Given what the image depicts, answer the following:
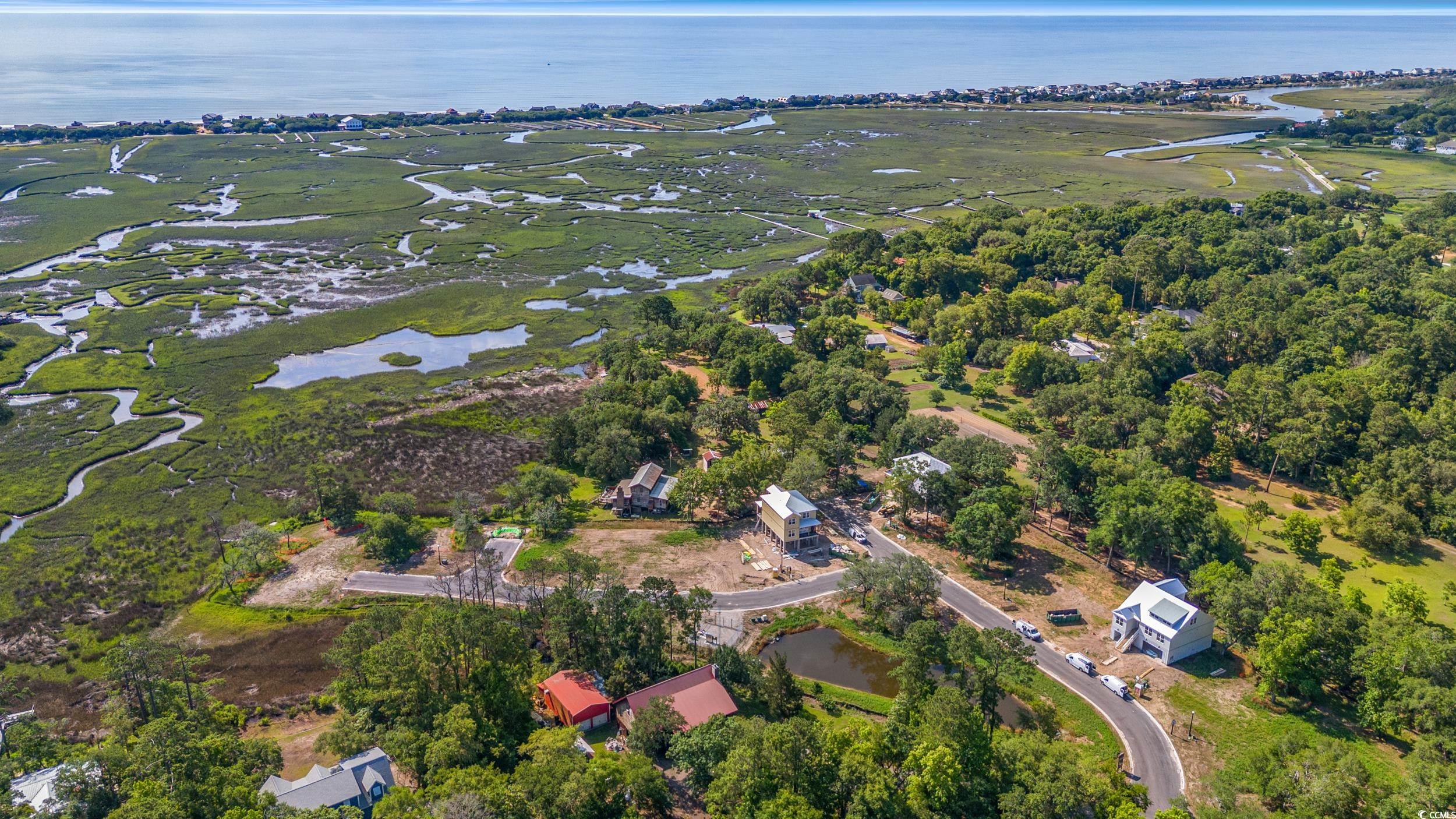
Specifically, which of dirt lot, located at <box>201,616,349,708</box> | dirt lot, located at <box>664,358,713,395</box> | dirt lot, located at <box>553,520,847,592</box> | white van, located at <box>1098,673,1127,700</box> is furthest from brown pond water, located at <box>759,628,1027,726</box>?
dirt lot, located at <box>664,358,713,395</box>

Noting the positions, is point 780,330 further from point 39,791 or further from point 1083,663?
point 39,791

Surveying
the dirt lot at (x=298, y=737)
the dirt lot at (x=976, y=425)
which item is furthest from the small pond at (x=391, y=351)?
the dirt lot at (x=976, y=425)

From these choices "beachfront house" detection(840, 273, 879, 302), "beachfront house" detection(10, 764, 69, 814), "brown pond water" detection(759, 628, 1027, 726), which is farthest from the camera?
"beachfront house" detection(840, 273, 879, 302)

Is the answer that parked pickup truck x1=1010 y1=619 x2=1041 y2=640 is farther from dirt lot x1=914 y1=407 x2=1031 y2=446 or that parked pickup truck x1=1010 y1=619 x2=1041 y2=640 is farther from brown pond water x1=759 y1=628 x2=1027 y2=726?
dirt lot x1=914 y1=407 x2=1031 y2=446

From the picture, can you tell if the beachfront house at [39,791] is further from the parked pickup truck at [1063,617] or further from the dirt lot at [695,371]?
the dirt lot at [695,371]

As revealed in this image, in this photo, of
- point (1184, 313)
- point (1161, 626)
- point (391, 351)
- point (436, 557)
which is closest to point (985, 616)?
point (1161, 626)
